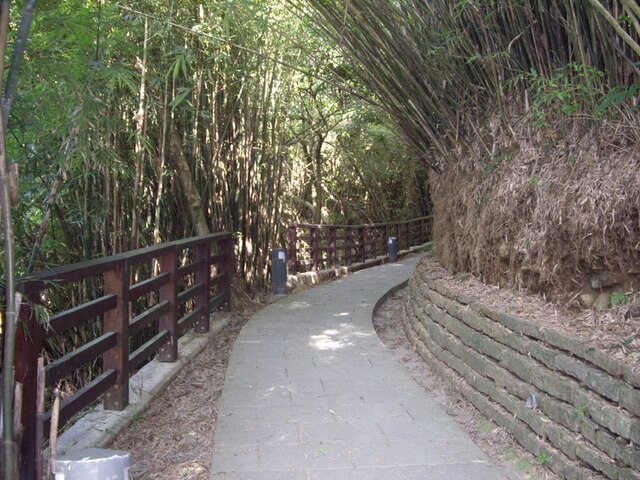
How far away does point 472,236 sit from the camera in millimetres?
4656

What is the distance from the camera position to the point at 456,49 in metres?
4.52

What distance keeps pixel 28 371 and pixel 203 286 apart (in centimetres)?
333

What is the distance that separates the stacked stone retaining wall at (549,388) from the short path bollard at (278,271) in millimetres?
4109

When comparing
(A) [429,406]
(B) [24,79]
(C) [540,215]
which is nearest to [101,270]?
Result: (B) [24,79]

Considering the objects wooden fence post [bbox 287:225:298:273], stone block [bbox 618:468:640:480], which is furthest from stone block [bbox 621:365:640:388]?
wooden fence post [bbox 287:225:298:273]

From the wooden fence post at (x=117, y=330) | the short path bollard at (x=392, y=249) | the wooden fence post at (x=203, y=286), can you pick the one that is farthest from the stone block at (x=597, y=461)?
the short path bollard at (x=392, y=249)

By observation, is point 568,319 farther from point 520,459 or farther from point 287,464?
point 287,464

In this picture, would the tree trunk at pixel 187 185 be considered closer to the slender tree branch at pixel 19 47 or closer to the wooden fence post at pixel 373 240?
the slender tree branch at pixel 19 47

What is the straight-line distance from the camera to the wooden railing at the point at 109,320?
8.10ft

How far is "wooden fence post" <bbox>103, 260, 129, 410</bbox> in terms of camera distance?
359 centimetres

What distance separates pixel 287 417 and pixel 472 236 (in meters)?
1.83

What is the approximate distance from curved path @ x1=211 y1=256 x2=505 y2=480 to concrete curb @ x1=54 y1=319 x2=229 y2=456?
1.22 feet

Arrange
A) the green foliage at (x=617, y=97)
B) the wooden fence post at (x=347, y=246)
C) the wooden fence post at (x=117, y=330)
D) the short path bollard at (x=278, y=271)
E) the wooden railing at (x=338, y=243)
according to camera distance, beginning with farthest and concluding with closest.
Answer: the wooden fence post at (x=347, y=246)
the wooden railing at (x=338, y=243)
the short path bollard at (x=278, y=271)
the wooden fence post at (x=117, y=330)
the green foliage at (x=617, y=97)

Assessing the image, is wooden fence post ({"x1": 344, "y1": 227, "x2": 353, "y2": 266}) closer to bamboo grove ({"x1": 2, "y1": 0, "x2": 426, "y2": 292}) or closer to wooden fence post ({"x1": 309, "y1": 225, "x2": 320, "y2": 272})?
wooden fence post ({"x1": 309, "y1": 225, "x2": 320, "y2": 272})
